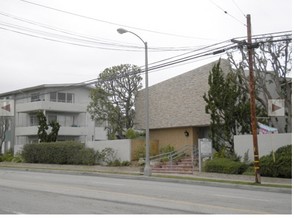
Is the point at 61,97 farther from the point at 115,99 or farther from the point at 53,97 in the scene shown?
the point at 115,99

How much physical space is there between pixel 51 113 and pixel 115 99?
62.6 ft

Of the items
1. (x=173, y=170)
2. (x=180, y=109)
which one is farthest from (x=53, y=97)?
(x=173, y=170)

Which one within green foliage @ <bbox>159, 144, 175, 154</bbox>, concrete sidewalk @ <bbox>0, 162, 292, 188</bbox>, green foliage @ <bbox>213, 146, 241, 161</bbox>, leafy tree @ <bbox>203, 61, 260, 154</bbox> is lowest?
concrete sidewalk @ <bbox>0, 162, 292, 188</bbox>

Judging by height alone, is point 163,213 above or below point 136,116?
below

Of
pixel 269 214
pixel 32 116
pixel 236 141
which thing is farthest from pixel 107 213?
pixel 32 116

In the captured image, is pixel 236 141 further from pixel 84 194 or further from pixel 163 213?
pixel 163 213

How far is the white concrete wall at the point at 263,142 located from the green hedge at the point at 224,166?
1504 millimetres

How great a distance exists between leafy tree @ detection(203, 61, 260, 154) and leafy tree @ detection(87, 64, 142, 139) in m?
10.3

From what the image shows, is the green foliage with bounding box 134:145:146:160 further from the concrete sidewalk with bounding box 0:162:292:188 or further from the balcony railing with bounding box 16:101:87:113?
the balcony railing with bounding box 16:101:87:113

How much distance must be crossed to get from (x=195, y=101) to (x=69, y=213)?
82.8 ft

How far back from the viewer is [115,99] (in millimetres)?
38906

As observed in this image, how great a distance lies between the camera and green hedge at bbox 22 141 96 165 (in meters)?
36.0

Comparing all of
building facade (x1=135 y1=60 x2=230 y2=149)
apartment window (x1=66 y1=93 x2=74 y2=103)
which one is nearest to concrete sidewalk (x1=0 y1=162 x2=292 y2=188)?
building facade (x1=135 y1=60 x2=230 y2=149)

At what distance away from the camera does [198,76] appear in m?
35.2
